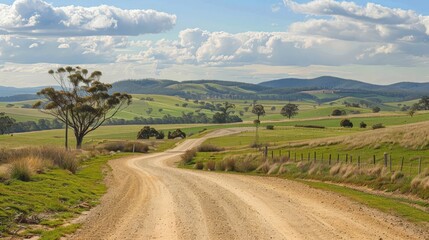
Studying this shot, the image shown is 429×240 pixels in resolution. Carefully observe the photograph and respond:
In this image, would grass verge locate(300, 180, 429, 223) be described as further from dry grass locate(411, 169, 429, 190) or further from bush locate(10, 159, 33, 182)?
bush locate(10, 159, 33, 182)

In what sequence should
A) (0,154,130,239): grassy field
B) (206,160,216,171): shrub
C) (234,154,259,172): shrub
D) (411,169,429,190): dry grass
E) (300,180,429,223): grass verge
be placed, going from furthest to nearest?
(206,160,216,171): shrub < (234,154,259,172): shrub < (411,169,429,190): dry grass < (300,180,429,223): grass verge < (0,154,130,239): grassy field

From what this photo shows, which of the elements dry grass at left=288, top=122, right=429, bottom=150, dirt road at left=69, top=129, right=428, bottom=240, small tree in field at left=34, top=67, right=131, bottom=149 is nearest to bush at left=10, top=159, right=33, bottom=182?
dirt road at left=69, top=129, right=428, bottom=240

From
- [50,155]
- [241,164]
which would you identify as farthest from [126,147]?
[50,155]

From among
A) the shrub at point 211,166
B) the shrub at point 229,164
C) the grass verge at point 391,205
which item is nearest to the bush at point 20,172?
the grass verge at point 391,205

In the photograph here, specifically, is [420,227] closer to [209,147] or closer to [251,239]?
[251,239]

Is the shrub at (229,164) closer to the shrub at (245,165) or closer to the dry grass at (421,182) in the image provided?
the shrub at (245,165)

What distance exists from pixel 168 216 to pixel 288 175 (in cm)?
2228

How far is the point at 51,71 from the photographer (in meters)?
90.4

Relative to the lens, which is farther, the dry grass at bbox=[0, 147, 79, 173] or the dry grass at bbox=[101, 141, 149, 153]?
the dry grass at bbox=[101, 141, 149, 153]

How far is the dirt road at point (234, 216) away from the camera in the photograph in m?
16.7

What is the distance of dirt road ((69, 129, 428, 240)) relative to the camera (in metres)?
16.7

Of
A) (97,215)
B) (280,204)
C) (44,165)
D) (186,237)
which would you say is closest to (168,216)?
(97,215)

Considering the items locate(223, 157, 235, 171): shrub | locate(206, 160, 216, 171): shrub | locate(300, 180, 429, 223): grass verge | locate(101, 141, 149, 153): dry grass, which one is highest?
locate(300, 180, 429, 223): grass verge

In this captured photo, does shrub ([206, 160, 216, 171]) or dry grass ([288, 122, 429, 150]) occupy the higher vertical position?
dry grass ([288, 122, 429, 150])
